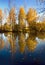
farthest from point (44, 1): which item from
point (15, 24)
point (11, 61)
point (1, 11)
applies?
point (1, 11)

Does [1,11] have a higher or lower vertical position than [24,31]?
higher

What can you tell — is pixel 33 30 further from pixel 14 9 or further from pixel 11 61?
pixel 11 61

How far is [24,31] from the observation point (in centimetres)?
4597

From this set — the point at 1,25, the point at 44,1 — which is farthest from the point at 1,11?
the point at 44,1

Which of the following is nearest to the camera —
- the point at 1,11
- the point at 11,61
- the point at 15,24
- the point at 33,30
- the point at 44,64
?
the point at 44,64

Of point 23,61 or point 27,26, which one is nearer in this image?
point 23,61

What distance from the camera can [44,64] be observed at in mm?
11000

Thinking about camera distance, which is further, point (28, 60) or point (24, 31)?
point (24, 31)

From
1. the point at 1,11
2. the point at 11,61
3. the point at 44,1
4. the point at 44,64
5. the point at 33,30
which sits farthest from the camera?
the point at 1,11

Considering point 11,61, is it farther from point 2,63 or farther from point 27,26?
point 27,26

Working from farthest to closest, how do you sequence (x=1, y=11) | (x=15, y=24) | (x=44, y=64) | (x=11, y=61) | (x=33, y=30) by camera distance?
(x=1, y=11)
(x=15, y=24)
(x=33, y=30)
(x=11, y=61)
(x=44, y=64)

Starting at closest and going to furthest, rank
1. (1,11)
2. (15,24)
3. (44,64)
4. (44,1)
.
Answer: (44,1)
(44,64)
(15,24)
(1,11)

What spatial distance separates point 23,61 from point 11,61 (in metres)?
0.67

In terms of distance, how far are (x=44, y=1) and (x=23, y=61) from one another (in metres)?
6.23
